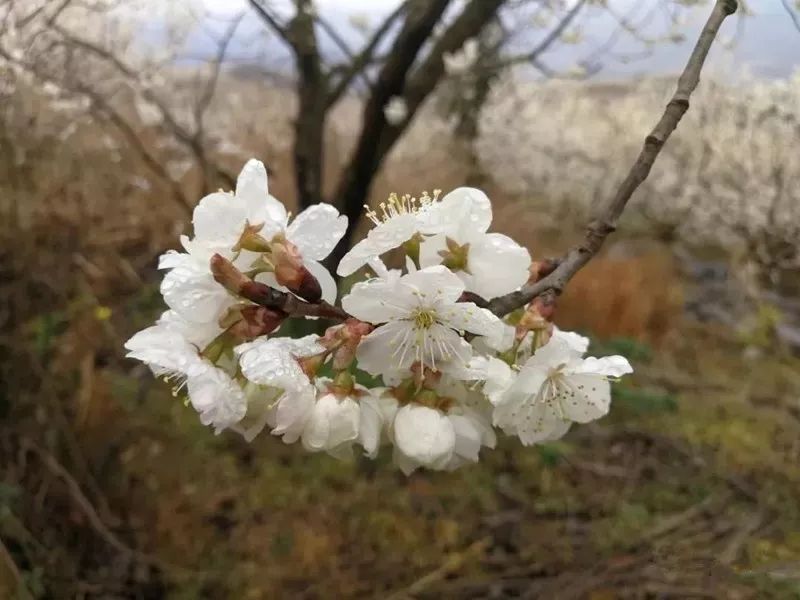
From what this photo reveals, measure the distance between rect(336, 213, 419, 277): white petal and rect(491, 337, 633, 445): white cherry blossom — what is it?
130 millimetres

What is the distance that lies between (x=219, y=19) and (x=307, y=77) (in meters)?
0.28

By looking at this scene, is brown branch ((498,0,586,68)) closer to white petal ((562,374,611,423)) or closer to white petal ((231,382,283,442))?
white petal ((562,374,611,423))

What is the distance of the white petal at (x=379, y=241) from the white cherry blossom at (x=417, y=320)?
20 mm

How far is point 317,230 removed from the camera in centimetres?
54

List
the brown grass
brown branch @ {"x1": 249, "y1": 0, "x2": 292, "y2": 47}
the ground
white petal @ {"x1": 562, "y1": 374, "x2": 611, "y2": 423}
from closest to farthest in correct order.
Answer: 1. white petal @ {"x1": 562, "y1": 374, "x2": 611, "y2": 423}
2. the ground
3. brown branch @ {"x1": 249, "y1": 0, "x2": 292, "y2": 47}
4. the brown grass

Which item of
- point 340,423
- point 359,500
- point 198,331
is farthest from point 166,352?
point 359,500

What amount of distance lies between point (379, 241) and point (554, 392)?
0.19 m

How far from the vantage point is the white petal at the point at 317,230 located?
0.53 metres

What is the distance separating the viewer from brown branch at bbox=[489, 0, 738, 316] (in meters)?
0.53

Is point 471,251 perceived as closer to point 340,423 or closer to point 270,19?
point 340,423

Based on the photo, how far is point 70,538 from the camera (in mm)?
1579

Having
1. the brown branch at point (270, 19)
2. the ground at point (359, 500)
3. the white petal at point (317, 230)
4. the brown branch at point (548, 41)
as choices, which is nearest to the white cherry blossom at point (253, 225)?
the white petal at point (317, 230)

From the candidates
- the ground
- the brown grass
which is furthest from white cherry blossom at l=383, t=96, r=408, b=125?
the brown grass

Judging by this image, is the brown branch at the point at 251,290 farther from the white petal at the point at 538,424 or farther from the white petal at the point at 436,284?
the white petal at the point at 538,424
